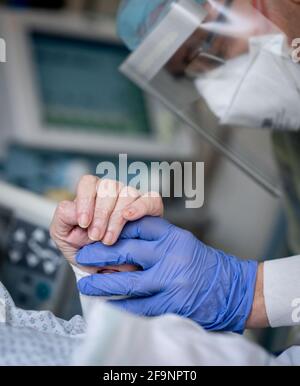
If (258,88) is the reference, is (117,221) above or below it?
below

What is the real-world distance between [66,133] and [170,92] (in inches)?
41.0

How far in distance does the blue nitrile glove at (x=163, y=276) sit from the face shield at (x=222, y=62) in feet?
1.29

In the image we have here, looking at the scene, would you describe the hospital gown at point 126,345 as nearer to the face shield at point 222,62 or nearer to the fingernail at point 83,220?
the fingernail at point 83,220

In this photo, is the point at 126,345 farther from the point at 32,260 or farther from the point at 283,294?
the point at 32,260

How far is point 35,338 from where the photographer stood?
0.77 meters

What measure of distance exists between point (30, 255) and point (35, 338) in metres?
0.55

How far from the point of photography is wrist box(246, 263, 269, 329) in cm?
102

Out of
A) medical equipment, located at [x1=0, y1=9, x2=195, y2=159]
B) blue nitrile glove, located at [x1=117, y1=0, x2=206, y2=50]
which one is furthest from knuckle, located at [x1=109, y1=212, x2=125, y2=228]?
medical equipment, located at [x1=0, y1=9, x2=195, y2=159]

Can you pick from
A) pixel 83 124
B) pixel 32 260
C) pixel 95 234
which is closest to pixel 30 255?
pixel 32 260

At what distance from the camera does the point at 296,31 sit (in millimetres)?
1096

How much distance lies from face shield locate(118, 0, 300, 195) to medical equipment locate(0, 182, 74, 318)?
1.31ft

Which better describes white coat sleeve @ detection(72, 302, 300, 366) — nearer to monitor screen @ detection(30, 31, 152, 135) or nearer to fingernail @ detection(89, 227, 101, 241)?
fingernail @ detection(89, 227, 101, 241)

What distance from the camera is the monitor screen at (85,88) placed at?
2.43m
